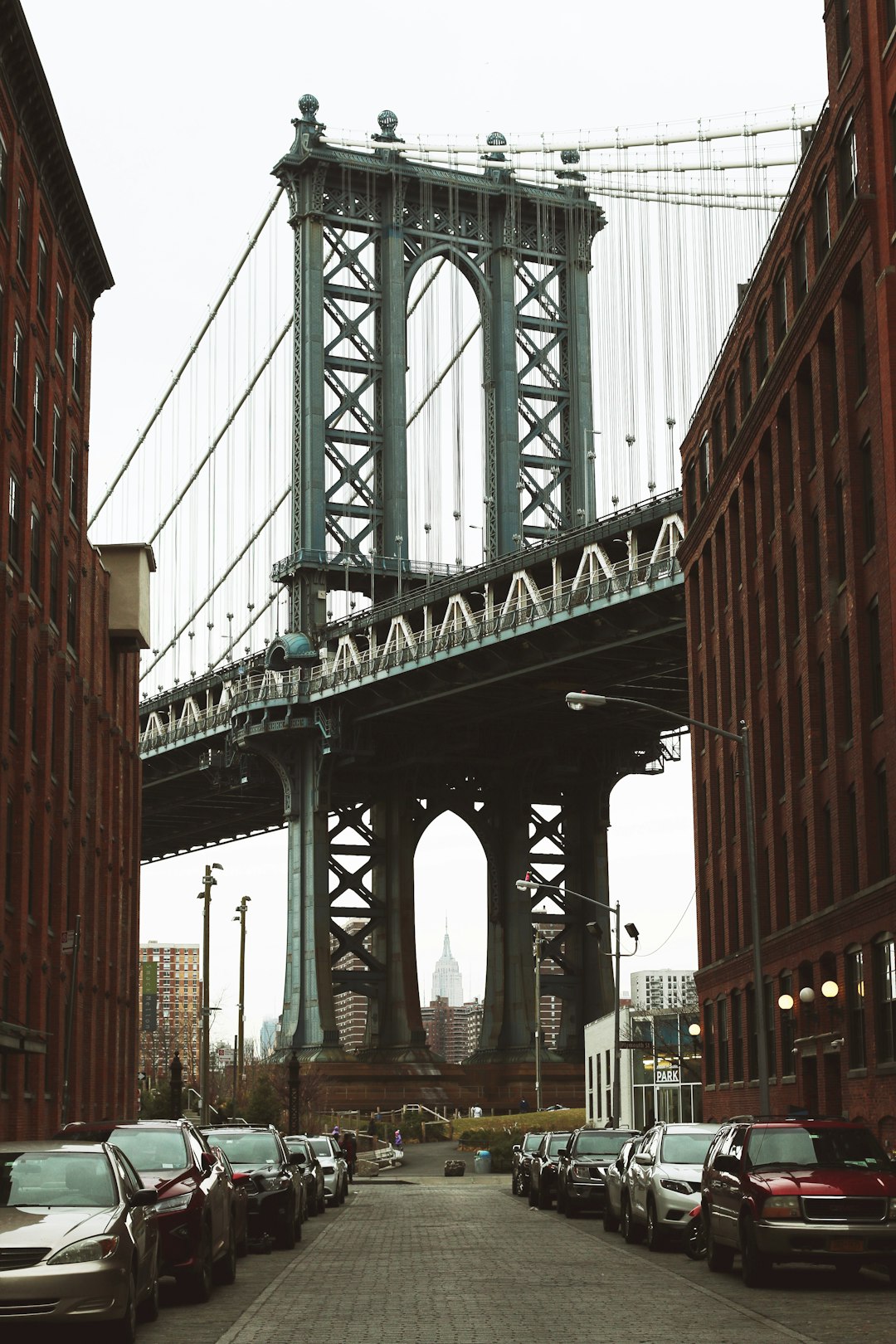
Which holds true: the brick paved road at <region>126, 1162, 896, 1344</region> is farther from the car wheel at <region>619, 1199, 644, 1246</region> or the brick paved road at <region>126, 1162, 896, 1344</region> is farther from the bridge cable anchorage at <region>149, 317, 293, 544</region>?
the bridge cable anchorage at <region>149, 317, 293, 544</region>

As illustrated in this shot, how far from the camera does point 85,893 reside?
57.4 m

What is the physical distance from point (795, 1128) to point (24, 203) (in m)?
35.1

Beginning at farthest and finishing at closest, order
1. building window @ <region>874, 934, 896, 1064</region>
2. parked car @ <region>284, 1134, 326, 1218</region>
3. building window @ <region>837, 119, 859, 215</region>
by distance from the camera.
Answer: building window @ <region>837, 119, 859, 215</region> < parked car @ <region>284, 1134, 326, 1218</region> < building window @ <region>874, 934, 896, 1064</region>

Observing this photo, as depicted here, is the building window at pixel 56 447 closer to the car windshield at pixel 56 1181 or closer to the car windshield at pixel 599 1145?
the car windshield at pixel 599 1145

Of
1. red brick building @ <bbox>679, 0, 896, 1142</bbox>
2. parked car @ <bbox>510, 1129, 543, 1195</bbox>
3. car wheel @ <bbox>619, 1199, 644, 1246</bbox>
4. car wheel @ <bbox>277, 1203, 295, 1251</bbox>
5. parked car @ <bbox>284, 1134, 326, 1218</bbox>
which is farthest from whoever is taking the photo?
parked car @ <bbox>510, 1129, 543, 1195</bbox>

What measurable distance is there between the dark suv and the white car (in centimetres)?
2044

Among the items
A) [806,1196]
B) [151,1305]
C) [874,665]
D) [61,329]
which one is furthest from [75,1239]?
[61,329]

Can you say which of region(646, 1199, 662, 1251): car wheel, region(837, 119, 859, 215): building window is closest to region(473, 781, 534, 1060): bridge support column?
region(837, 119, 859, 215): building window

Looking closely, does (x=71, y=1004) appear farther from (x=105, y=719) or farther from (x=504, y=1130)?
(x=504, y=1130)

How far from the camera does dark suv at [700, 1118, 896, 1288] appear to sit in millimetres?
20500

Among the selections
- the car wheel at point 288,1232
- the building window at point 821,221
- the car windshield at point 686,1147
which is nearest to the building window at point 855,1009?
the car windshield at point 686,1147

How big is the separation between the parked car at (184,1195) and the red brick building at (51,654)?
13.6 meters

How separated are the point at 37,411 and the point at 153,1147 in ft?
110

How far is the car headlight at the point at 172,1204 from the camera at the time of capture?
63.3ft
